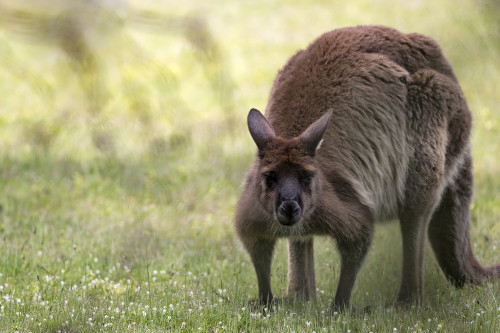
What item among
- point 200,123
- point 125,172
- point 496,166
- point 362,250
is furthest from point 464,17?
point 362,250

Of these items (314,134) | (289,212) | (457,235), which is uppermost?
(314,134)

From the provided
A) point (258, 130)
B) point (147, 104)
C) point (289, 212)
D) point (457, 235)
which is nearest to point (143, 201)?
point (258, 130)

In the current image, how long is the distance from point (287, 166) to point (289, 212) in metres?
0.36

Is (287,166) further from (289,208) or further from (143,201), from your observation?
(143,201)

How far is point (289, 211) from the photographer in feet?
14.6

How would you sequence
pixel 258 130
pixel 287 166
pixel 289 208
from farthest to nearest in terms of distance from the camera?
pixel 258 130 → pixel 287 166 → pixel 289 208

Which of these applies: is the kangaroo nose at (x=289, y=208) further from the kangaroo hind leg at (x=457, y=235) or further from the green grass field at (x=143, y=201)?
the kangaroo hind leg at (x=457, y=235)

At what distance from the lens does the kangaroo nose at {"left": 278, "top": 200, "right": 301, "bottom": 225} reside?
4.44 meters

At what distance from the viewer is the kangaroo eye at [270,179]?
4.69 metres

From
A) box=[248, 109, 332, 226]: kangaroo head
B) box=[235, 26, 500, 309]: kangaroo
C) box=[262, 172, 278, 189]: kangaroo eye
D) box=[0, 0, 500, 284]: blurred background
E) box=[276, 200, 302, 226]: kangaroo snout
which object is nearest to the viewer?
box=[0, 0, 500, 284]: blurred background

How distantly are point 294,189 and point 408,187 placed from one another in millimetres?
1459

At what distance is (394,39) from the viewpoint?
5.84 meters

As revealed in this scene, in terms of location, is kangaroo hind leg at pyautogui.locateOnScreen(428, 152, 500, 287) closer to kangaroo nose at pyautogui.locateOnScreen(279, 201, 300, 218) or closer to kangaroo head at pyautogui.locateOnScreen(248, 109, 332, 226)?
kangaroo head at pyautogui.locateOnScreen(248, 109, 332, 226)

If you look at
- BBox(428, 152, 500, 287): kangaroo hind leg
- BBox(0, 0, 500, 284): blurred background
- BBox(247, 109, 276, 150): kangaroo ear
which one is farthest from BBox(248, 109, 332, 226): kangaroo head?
BBox(428, 152, 500, 287): kangaroo hind leg
